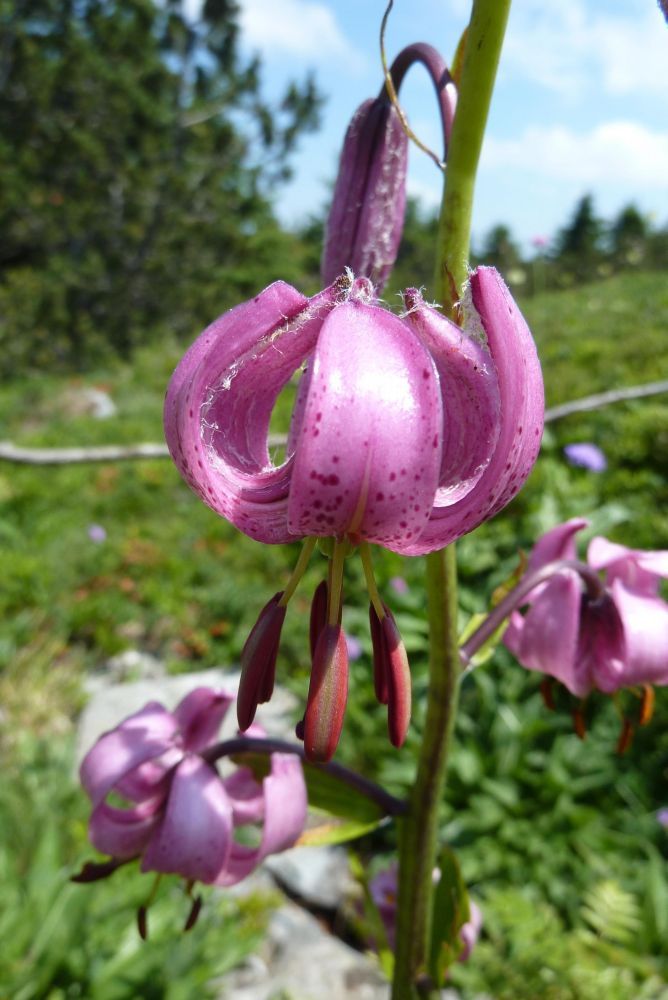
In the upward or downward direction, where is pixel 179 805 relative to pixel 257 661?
downward

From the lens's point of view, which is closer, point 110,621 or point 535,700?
point 535,700

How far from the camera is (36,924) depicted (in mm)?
1755

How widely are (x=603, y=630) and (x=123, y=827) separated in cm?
47

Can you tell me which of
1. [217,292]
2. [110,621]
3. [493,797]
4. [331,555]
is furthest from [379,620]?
[217,292]

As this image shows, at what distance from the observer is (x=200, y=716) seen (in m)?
0.78

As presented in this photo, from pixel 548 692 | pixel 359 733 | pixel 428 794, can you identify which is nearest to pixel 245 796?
pixel 428 794

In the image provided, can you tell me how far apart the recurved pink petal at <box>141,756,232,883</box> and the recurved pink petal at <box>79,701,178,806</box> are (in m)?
0.05

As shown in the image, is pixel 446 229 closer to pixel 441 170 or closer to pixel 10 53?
pixel 441 170

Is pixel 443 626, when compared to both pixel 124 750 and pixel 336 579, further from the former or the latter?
pixel 124 750

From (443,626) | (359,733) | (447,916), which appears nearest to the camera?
(443,626)

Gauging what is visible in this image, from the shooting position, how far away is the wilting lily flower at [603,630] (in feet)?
2.34

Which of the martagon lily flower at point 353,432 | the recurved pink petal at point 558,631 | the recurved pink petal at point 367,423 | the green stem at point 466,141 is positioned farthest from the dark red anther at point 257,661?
the recurved pink petal at point 558,631

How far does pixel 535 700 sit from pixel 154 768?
1.98 metres

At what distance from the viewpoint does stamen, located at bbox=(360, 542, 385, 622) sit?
1.47 feet
